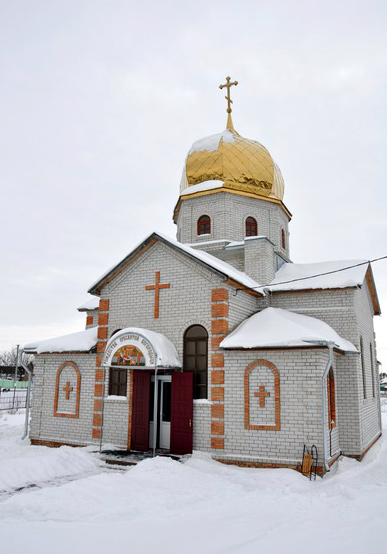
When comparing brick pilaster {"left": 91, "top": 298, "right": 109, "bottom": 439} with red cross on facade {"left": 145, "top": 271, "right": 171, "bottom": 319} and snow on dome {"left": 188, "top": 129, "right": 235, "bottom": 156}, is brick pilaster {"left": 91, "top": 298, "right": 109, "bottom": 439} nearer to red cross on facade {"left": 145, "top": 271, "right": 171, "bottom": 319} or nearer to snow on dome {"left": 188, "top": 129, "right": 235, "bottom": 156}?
red cross on facade {"left": 145, "top": 271, "right": 171, "bottom": 319}

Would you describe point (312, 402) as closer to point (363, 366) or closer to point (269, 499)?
point (269, 499)

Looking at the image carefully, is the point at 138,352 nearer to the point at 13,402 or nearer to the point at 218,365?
the point at 218,365

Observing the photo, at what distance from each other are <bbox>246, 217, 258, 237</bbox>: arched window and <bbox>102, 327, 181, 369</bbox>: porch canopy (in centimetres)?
611

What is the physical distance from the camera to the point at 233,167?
15.6 metres

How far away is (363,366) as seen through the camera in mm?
13531

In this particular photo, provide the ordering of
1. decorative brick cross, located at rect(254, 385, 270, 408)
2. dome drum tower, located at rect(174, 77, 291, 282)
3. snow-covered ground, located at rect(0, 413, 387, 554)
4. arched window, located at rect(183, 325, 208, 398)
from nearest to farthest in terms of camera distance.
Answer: snow-covered ground, located at rect(0, 413, 387, 554) < decorative brick cross, located at rect(254, 385, 270, 408) < arched window, located at rect(183, 325, 208, 398) < dome drum tower, located at rect(174, 77, 291, 282)

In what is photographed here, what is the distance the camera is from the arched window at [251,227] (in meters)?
15.6

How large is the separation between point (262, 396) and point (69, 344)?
19.3 feet

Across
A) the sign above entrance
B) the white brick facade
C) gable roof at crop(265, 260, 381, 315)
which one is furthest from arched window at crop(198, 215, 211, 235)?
the sign above entrance

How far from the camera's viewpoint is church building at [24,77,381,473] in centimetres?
1002

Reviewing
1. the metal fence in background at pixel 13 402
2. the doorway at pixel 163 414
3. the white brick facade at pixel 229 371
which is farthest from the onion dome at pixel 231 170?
the metal fence in background at pixel 13 402

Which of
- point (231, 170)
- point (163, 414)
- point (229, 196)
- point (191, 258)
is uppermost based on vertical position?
point (231, 170)

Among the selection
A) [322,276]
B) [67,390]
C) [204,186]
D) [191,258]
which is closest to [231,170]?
[204,186]

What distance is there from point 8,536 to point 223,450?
5.91m
